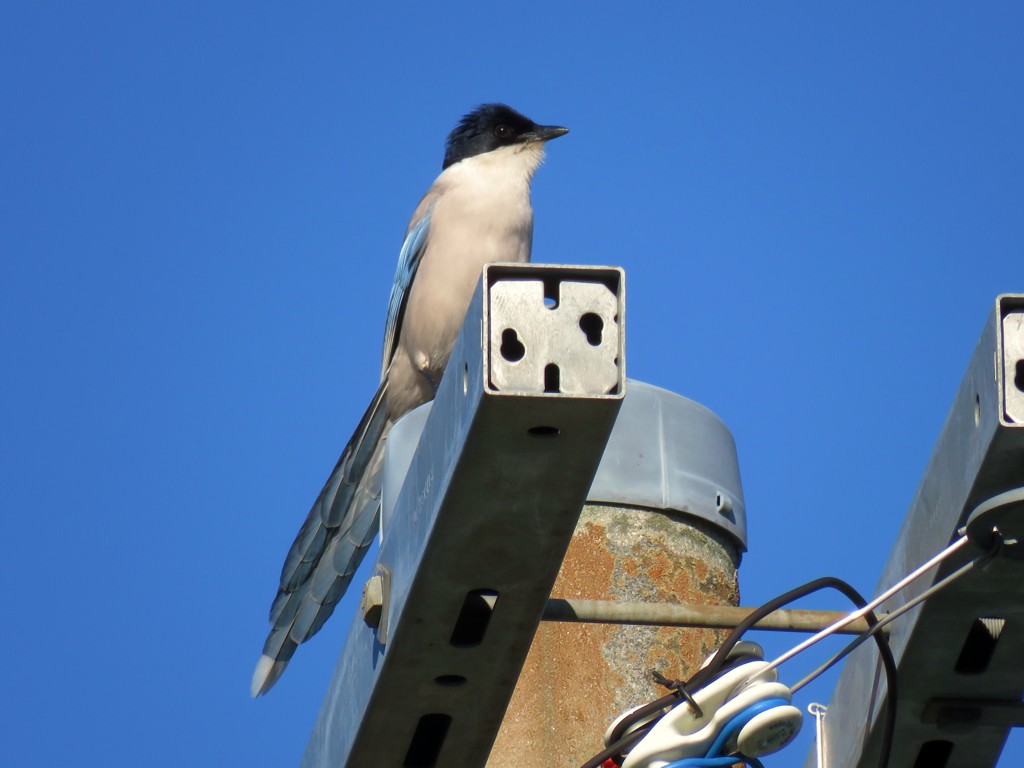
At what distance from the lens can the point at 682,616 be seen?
8.68 ft

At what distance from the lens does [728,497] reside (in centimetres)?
439

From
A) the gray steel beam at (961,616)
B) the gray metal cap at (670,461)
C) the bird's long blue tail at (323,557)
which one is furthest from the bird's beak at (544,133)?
the gray steel beam at (961,616)

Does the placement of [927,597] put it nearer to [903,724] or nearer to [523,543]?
[903,724]

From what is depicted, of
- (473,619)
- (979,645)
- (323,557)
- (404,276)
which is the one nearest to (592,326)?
(473,619)

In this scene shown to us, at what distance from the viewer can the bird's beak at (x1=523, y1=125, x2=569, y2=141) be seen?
347 inches

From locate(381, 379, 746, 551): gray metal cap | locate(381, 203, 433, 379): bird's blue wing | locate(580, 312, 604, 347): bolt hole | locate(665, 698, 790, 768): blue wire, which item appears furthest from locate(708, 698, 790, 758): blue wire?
locate(381, 203, 433, 379): bird's blue wing

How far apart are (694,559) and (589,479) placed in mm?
2314

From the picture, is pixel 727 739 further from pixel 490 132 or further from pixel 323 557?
pixel 490 132

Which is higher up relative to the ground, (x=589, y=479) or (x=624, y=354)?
(x=624, y=354)

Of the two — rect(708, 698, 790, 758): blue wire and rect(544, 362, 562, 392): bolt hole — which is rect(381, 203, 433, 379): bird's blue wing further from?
rect(544, 362, 562, 392): bolt hole

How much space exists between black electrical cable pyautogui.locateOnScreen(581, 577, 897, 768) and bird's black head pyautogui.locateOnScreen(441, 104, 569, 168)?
625 cm

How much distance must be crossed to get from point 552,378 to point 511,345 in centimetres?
8

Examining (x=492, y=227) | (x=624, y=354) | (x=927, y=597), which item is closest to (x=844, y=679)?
(x=927, y=597)

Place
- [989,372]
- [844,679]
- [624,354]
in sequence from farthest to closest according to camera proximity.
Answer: [844,679], [989,372], [624,354]
